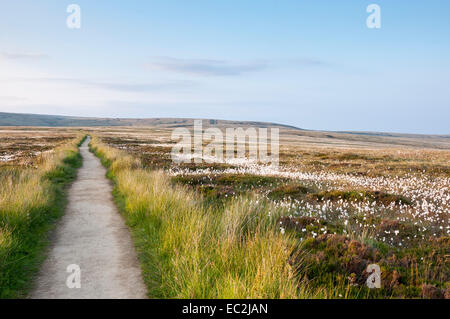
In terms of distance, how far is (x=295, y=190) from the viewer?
1592 centimetres

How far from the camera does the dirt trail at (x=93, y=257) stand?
5.56m

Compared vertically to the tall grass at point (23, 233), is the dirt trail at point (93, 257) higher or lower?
lower

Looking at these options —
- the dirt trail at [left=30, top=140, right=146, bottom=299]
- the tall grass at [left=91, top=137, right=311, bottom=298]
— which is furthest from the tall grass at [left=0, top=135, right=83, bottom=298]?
the tall grass at [left=91, top=137, right=311, bottom=298]

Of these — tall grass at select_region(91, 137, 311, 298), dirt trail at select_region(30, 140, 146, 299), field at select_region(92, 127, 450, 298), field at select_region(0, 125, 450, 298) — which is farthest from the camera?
dirt trail at select_region(30, 140, 146, 299)

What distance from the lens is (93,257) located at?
281 inches

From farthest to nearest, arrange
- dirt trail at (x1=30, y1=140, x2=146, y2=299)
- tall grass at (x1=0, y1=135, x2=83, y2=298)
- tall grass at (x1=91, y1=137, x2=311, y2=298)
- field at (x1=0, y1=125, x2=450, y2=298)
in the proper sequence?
tall grass at (x1=0, y1=135, x2=83, y2=298)
dirt trail at (x1=30, y1=140, x2=146, y2=299)
field at (x1=0, y1=125, x2=450, y2=298)
tall grass at (x1=91, y1=137, x2=311, y2=298)

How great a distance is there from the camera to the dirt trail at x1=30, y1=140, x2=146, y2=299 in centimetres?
556

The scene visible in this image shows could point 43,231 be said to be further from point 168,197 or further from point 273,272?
point 273,272

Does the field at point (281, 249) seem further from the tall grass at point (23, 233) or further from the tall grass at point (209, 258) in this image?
the tall grass at point (23, 233)

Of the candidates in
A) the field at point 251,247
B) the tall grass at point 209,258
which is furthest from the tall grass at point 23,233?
the tall grass at point 209,258

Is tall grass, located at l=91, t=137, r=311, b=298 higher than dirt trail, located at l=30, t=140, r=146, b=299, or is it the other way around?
tall grass, located at l=91, t=137, r=311, b=298

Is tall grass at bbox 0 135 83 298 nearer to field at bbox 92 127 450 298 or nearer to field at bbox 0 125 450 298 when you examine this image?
field at bbox 0 125 450 298
